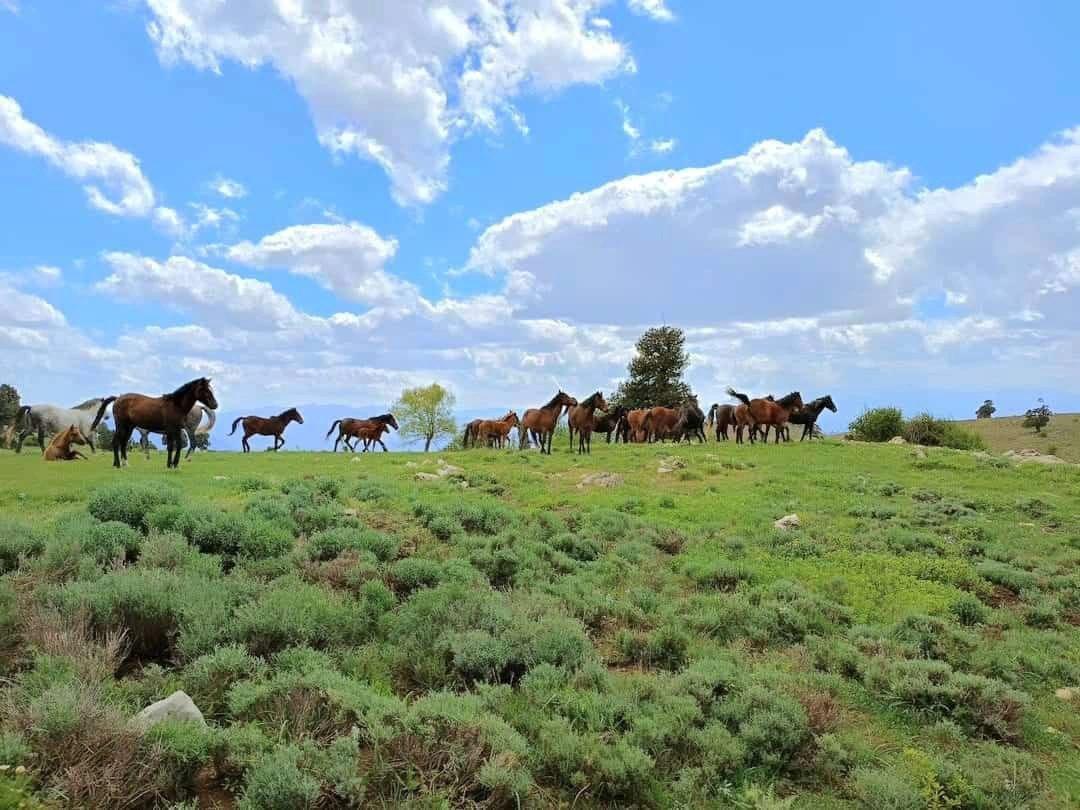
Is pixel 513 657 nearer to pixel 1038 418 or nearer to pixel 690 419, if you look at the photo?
pixel 690 419

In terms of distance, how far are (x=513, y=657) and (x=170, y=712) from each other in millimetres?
3180

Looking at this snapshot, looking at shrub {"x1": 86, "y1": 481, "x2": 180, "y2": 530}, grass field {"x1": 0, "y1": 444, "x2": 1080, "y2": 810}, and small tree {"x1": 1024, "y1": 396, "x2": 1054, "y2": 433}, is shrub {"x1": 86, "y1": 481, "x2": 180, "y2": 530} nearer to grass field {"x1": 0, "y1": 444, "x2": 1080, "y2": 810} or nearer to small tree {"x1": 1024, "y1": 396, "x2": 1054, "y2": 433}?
grass field {"x1": 0, "y1": 444, "x2": 1080, "y2": 810}

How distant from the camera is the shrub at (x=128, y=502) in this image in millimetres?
9539

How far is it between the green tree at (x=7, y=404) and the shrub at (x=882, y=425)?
64.9 meters

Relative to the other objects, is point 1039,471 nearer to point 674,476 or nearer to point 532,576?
point 674,476

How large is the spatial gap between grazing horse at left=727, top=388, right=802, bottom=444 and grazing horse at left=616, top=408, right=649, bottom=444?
559 centimetres

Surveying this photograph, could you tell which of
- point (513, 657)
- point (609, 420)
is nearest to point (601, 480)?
point (513, 657)

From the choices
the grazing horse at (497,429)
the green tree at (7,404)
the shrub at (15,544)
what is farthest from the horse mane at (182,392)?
the green tree at (7,404)

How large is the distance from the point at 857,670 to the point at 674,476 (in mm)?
12747

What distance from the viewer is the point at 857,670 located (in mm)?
7402

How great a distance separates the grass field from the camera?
4730 mm

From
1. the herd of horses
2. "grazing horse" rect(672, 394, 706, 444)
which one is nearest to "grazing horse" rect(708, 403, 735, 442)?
the herd of horses

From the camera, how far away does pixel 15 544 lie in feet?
26.2

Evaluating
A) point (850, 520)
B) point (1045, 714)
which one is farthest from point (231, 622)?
point (850, 520)
